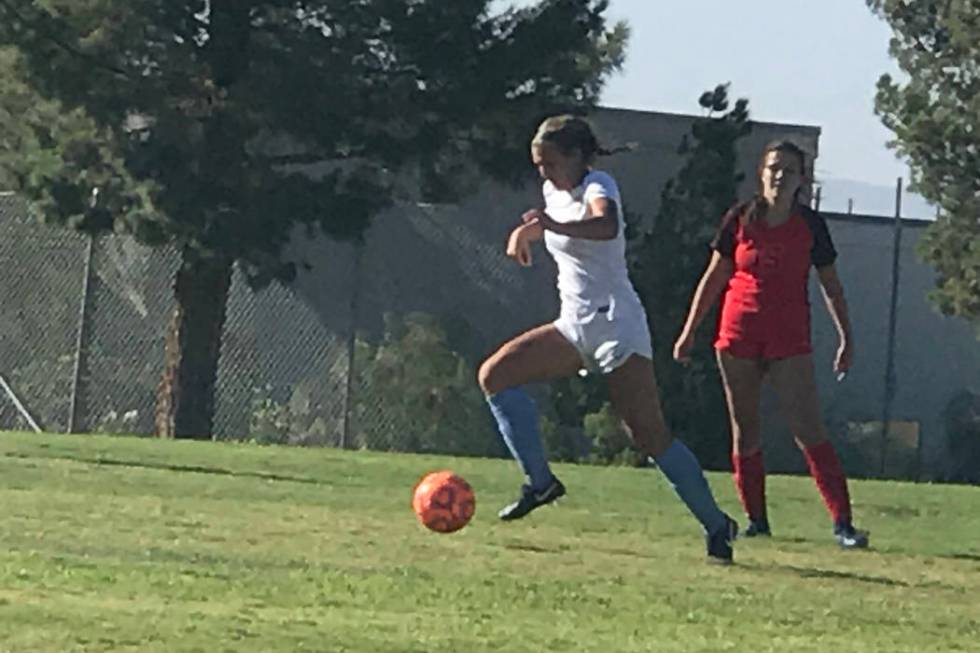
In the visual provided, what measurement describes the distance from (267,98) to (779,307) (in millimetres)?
12742

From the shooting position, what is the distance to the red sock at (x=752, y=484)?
11.7 m

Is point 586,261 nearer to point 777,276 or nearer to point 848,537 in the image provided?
point 777,276

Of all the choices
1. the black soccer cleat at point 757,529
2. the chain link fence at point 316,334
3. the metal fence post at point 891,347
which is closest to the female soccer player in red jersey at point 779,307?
the black soccer cleat at point 757,529

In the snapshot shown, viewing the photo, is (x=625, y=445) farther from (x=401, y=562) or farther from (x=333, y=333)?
(x=401, y=562)

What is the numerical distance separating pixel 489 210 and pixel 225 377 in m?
3.35

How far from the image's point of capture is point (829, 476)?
11453 millimetres

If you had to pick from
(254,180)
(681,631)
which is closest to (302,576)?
(681,631)

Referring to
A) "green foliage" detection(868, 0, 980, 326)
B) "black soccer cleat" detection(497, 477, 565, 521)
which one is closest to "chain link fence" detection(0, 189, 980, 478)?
"green foliage" detection(868, 0, 980, 326)

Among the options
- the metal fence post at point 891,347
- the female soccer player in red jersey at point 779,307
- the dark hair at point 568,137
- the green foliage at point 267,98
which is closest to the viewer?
the dark hair at point 568,137

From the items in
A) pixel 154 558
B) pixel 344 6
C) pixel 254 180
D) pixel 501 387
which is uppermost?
pixel 344 6

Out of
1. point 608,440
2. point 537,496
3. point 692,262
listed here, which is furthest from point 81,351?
point 537,496

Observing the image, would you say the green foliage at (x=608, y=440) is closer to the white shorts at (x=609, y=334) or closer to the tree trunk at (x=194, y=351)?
the tree trunk at (x=194, y=351)

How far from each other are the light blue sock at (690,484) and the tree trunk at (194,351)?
15.8 meters

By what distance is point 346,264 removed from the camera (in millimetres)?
27078
